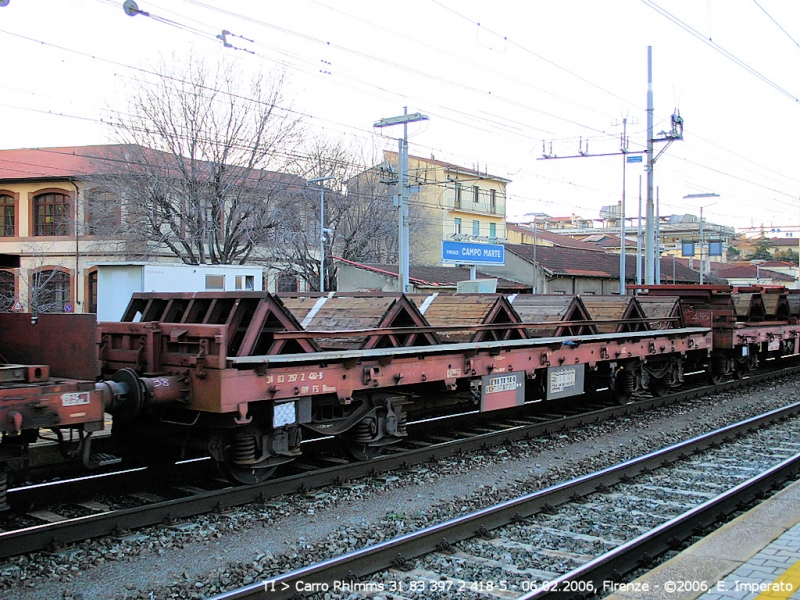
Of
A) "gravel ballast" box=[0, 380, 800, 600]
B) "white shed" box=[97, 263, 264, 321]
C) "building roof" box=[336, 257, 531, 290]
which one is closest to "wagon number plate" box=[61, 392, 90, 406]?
"gravel ballast" box=[0, 380, 800, 600]

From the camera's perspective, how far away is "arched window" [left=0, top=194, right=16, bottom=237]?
41594mm

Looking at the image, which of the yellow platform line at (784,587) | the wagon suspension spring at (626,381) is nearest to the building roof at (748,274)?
the wagon suspension spring at (626,381)

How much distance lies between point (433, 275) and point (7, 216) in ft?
80.7

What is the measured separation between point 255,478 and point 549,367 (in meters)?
4.99

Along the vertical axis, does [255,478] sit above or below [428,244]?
below

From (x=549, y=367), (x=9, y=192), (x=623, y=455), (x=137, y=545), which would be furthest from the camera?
(x=9, y=192)

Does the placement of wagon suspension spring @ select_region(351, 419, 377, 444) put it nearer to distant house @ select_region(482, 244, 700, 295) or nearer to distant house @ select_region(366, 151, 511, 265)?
distant house @ select_region(482, 244, 700, 295)

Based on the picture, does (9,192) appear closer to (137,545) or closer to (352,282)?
(352,282)

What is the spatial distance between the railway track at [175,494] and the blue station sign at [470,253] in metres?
20.4

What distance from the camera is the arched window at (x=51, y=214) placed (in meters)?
40.2

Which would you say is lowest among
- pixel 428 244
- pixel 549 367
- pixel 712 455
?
pixel 712 455

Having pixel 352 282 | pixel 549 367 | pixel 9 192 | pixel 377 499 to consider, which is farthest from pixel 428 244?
pixel 377 499

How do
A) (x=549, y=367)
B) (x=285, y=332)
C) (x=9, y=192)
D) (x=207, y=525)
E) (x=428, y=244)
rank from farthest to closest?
1. (x=428, y=244)
2. (x=9, y=192)
3. (x=549, y=367)
4. (x=285, y=332)
5. (x=207, y=525)

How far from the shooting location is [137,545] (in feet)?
19.5
